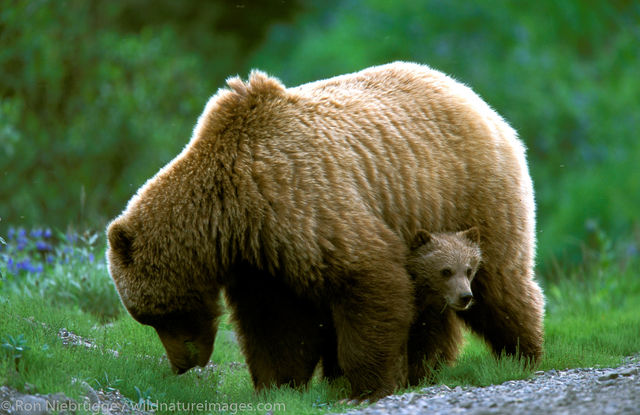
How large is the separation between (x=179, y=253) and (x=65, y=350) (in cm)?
105

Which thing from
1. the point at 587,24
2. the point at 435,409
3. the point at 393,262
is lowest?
the point at 435,409

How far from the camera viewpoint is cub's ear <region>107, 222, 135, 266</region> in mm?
5973

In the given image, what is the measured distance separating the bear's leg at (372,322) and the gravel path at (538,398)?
0.30 meters

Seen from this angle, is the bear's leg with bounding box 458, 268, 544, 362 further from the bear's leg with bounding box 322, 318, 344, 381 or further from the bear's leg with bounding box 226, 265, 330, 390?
the bear's leg with bounding box 226, 265, 330, 390

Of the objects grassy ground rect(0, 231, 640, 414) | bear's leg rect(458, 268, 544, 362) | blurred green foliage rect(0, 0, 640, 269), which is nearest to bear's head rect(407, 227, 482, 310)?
bear's leg rect(458, 268, 544, 362)

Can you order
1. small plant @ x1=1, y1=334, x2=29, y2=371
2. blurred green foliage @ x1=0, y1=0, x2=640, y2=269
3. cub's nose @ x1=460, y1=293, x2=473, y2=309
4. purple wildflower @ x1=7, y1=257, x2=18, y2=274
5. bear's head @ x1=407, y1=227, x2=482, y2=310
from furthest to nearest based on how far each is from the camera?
blurred green foliage @ x1=0, y1=0, x2=640, y2=269, purple wildflower @ x1=7, y1=257, x2=18, y2=274, bear's head @ x1=407, y1=227, x2=482, y2=310, cub's nose @ x1=460, y1=293, x2=473, y2=309, small plant @ x1=1, y1=334, x2=29, y2=371

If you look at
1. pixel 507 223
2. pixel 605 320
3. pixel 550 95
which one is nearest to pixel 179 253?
pixel 507 223

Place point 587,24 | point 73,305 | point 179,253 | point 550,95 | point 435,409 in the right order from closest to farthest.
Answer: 1. point 435,409
2. point 179,253
3. point 73,305
4. point 550,95
5. point 587,24

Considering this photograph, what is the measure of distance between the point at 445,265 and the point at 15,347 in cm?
278

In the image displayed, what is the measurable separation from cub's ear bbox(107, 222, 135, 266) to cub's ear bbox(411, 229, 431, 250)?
1.91m

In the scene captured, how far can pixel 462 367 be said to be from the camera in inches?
253

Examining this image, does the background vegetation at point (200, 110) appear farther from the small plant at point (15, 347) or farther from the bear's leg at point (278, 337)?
the bear's leg at point (278, 337)

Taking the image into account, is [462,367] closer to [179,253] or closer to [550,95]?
[179,253]

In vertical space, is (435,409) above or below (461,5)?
below
